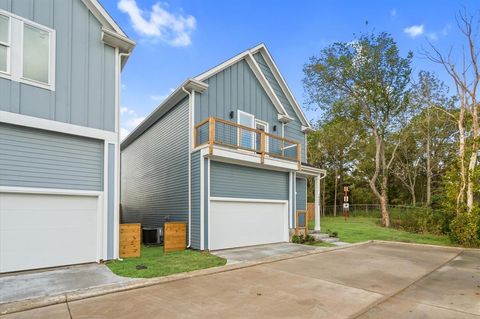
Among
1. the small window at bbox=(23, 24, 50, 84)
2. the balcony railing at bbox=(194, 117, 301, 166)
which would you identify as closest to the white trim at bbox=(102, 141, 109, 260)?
the small window at bbox=(23, 24, 50, 84)

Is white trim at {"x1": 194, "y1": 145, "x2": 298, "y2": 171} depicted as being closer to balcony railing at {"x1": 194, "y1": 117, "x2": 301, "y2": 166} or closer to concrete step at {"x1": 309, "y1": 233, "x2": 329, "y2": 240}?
balcony railing at {"x1": 194, "y1": 117, "x2": 301, "y2": 166}

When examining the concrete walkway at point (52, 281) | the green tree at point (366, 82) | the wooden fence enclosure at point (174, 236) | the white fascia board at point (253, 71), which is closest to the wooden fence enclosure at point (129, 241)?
the wooden fence enclosure at point (174, 236)

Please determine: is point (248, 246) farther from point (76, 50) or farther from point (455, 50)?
point (455, 50)

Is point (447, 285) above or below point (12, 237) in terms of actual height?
below

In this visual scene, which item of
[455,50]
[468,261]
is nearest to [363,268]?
[468,261]

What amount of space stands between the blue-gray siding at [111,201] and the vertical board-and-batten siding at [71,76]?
2.53 ft

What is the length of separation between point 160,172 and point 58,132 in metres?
6.21

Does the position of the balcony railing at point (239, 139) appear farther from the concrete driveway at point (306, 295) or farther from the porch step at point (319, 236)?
the concrete driveway at point (306, 295)

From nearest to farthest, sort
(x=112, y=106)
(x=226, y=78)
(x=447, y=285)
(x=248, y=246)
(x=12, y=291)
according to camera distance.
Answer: (x=12, y=291) → (x=447, y=285) → (x=112, y=106) → (x=248, y=246) → (x=226, y=78)

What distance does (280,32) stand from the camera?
1802 cm

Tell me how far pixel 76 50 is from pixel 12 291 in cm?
A: 603

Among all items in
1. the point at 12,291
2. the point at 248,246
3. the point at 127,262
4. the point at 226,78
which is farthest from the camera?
the point at 226,78

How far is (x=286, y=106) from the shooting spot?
52.2ft

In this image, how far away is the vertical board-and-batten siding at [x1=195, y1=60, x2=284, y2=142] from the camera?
11.9 m
